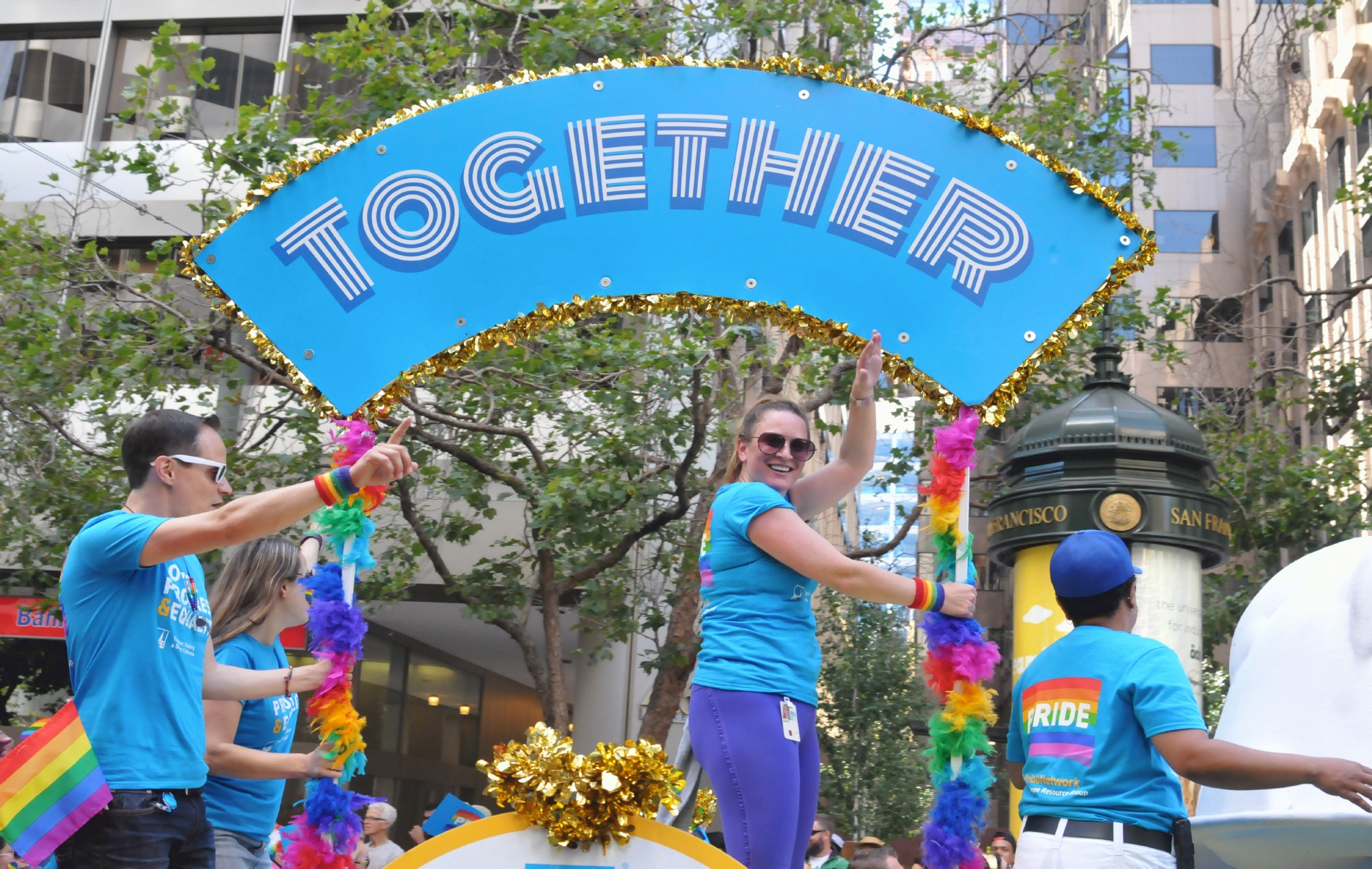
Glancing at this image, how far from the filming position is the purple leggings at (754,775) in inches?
135

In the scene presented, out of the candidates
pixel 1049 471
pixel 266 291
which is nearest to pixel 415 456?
pixel 1049 471

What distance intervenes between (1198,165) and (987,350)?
1487 inches

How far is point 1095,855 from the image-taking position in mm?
2982

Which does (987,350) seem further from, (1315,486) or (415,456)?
(1315,486)

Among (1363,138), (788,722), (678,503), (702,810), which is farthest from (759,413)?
(1363,138)

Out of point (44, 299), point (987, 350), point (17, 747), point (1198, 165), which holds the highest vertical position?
point (1198, 165)

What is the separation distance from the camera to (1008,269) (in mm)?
4191

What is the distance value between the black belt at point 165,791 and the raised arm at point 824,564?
1.58 m

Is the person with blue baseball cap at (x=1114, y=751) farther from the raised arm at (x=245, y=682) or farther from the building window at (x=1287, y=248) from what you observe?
the building window at (x=1287, y=248)

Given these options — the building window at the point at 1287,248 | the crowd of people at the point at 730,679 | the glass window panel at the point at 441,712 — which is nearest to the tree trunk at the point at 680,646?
the crowd of people at the point at 730,679

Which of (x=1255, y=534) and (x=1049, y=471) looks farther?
(x=1255, y=534)

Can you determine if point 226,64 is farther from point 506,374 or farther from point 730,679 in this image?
point 730,679

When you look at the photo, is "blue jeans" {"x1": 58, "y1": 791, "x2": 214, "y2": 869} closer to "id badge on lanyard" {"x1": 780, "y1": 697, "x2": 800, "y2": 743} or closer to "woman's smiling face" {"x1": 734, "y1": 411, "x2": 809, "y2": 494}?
"id badge on lanyard" {"x1": 780, "y1": 697, "x2": 800, "y2": 743}

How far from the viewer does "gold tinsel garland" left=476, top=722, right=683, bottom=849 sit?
3293mm
